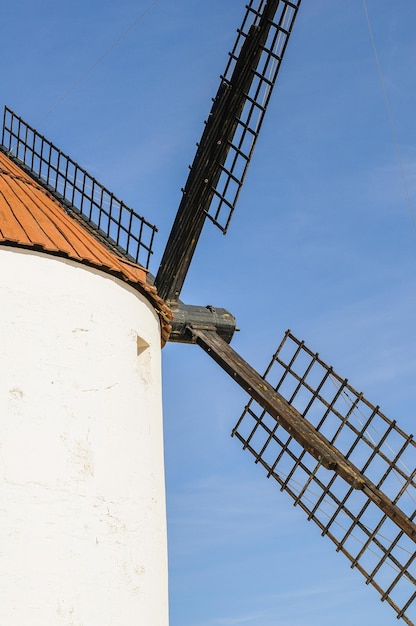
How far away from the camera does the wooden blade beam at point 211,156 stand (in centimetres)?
873

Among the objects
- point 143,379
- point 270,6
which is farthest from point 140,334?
point 270,6

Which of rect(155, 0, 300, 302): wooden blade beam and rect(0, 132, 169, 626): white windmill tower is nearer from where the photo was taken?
rect(0, 132, 169, 626): white windmill tower

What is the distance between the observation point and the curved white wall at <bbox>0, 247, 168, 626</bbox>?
19.0 ft

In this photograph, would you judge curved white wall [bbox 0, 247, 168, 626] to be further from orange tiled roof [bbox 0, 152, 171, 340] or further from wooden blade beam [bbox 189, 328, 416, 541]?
wooden blade beam [bbox 189, 328, 416, 541]

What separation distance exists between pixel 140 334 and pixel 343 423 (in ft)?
7.42

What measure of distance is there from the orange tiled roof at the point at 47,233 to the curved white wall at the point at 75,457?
0.08 metres

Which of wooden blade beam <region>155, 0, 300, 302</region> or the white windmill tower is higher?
wooden blade beam <region>155, 0, 300, 302</region>

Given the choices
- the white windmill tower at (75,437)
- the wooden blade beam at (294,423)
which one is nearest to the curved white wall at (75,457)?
the white windmill tower at (75,437)

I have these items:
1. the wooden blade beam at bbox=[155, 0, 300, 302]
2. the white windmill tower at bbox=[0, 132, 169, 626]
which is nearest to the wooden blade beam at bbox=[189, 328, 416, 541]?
the wooden blade beam at bbox=[155, 0, 300, 302]

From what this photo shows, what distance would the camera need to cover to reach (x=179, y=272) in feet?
29.6

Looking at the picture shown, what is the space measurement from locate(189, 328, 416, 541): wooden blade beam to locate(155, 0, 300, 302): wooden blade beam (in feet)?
1.85

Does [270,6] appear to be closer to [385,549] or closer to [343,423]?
[343,423]

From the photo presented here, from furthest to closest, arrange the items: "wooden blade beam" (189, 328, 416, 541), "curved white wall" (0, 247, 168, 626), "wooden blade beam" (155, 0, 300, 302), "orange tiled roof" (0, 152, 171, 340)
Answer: "wooden blade beam" (155, 0, 300, 302)
"wooden blade beam" (189, 328, 416, 541)
"orange tiled roof" (0, 152, 171, 340)
"curved white wall" (0, 247, 168, 626)

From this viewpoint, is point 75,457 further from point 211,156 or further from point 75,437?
→ point 211,156
